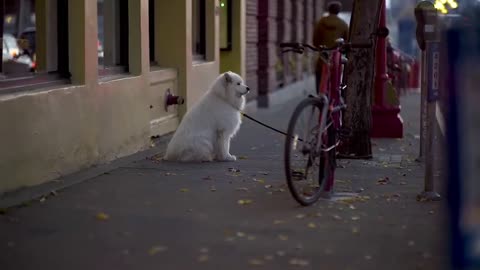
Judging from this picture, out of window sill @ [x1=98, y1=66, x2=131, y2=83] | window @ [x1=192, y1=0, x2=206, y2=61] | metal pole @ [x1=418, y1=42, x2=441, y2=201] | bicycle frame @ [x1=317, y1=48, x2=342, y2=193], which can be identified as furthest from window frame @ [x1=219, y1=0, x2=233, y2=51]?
metal pole @ [x1=418, y1=42, x2=441, y2=201]

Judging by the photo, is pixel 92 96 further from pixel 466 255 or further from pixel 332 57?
pixel 466 255

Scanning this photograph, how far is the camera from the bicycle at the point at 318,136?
7.05 metres

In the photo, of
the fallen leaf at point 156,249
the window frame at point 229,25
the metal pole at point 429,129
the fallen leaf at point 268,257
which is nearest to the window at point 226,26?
the window frame at point 229,25

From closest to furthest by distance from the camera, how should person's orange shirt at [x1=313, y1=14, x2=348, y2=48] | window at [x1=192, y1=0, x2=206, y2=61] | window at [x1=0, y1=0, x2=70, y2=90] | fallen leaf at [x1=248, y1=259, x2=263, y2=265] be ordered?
1. fallen leaf at [x1=248, y1=259, x2=263, y2=265]
2. window at [x1=0, y1=0, x2=70, y2=90]
3. window at [x1=192, y1=0, x2=206, y2=61]
4. person's orange shirt at [x1=313, y1=14, x2=348, y2=48]

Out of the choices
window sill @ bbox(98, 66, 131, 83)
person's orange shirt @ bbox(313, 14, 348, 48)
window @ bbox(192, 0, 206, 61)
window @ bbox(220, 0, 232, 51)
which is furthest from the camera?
window @ bbox(220, 0, 232, 51)

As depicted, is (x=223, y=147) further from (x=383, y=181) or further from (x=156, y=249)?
(x=156, y=249)

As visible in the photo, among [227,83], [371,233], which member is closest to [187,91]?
[227,83]

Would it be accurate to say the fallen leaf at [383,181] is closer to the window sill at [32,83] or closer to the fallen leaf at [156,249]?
the window sill at [32,83]

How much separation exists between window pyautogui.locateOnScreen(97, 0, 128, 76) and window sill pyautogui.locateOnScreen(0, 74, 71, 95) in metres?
1.72

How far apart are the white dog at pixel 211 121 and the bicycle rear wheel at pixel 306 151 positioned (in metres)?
2.36

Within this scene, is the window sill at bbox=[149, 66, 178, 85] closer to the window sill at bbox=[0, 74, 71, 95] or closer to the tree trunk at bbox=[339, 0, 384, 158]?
the tree trunk at bbox=[339, 0, 384, 158]

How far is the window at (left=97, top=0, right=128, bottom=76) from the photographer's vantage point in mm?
10711

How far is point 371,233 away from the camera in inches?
250

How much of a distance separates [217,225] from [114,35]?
517cm
